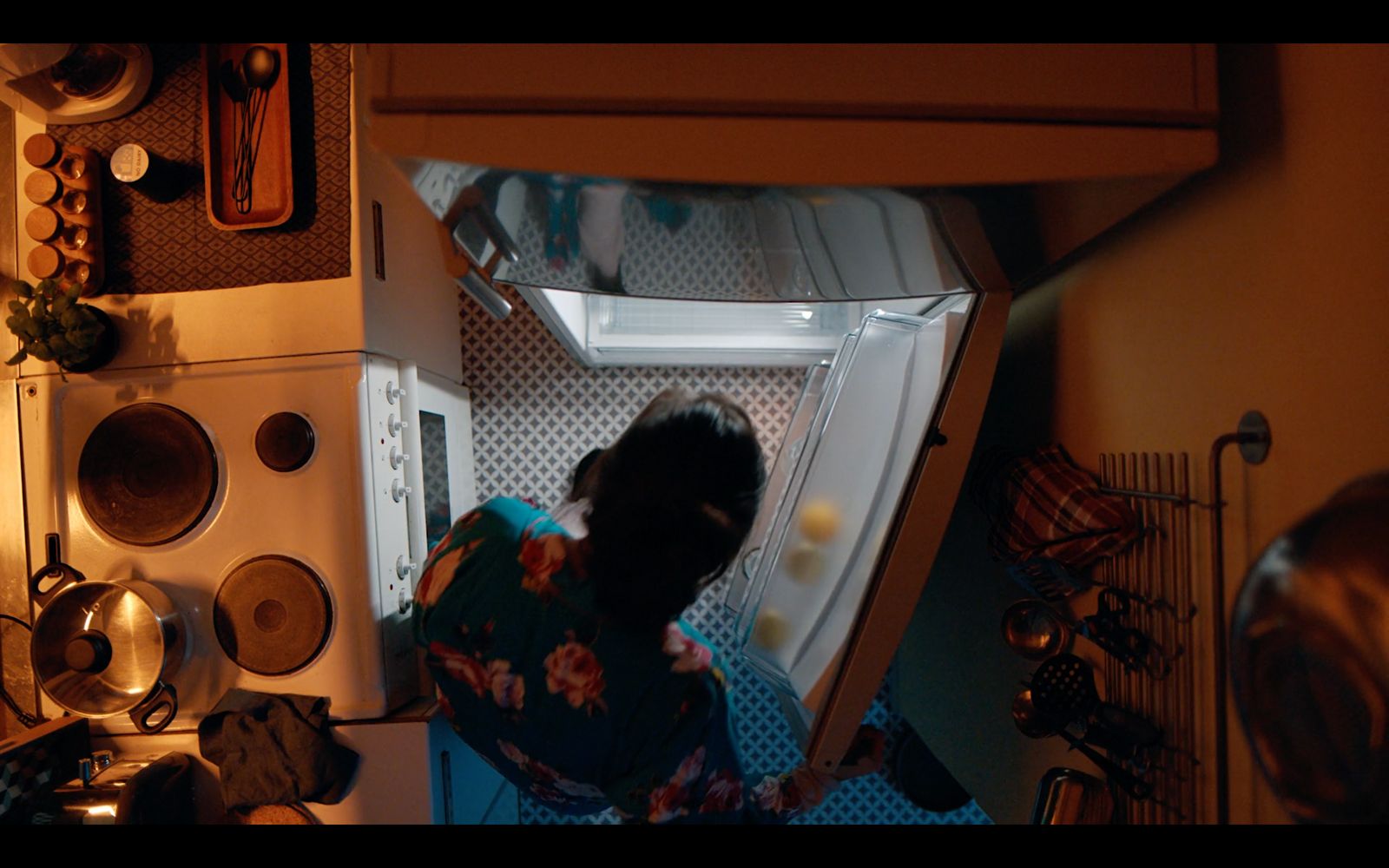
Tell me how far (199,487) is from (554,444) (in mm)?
791

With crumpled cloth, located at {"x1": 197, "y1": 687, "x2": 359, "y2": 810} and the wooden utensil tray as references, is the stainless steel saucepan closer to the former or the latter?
crumpled cloth, located at {"x1": 197, "y1": 687, "x2": 359, "y2": 810}

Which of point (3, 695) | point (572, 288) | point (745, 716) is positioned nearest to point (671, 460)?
point (572, 288)

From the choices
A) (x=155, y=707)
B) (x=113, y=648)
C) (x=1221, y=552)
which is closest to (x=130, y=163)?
(x=113, y=648)

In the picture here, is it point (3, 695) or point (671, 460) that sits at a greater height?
point (671, 460)

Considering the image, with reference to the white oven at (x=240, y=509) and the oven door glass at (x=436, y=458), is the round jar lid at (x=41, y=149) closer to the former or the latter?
the white oven at (x=240, y=509)

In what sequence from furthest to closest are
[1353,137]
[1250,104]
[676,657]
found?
[676,657] < [1250,104] < [1353,137]

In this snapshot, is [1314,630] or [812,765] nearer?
[1314,630]

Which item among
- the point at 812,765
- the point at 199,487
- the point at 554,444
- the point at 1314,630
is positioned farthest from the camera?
the point at 554,444

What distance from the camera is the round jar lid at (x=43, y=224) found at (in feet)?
4.29

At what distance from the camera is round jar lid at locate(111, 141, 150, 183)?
1298 mm

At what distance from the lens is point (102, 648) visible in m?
1.18

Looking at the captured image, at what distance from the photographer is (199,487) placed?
1266mm

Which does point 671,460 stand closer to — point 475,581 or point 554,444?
point 475,581

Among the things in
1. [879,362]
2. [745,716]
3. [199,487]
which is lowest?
[745,716]
